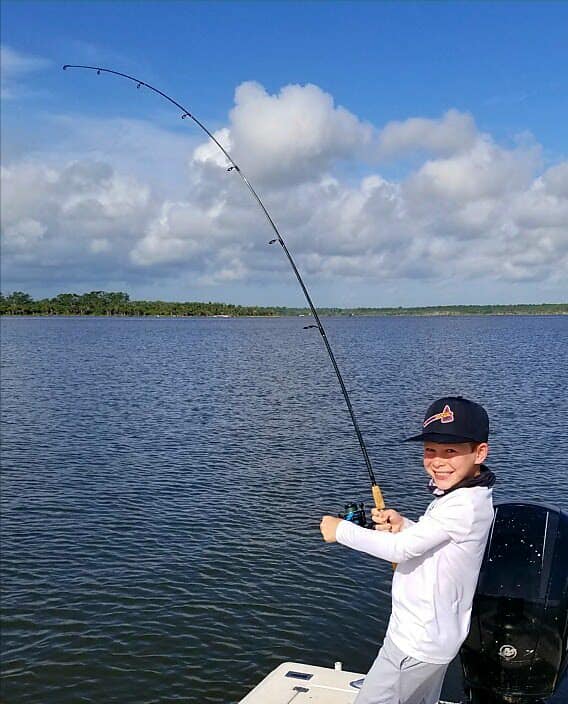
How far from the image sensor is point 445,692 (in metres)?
7.92

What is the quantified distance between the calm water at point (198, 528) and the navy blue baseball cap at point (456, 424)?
513 centimetres

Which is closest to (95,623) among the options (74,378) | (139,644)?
(139,644)

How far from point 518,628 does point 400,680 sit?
1606mm

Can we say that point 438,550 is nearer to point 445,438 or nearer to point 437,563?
point 437,563

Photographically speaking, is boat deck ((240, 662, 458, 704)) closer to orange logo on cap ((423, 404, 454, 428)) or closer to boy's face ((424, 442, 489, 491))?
boy's face ((424, 442, 489, 491))

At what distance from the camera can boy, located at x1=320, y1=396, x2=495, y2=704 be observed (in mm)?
3629

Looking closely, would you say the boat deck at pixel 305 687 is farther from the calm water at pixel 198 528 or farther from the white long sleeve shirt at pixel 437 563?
the calm water at pixel 198 528

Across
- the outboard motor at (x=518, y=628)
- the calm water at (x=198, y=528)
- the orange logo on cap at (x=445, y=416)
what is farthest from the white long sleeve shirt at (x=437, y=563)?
the calm water at (x=198, y=528)

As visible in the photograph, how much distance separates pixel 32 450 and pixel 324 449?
314 inches

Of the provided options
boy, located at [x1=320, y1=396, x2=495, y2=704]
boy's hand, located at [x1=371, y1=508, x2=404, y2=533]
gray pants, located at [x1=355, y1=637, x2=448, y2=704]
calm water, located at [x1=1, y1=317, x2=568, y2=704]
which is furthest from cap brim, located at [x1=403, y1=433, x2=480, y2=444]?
calm water, located at [x1=1, y1=317, x2=568, y2=704]

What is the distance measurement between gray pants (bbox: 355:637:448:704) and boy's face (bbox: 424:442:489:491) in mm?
885

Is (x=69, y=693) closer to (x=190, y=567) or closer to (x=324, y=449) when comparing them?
(x=190, y=567)

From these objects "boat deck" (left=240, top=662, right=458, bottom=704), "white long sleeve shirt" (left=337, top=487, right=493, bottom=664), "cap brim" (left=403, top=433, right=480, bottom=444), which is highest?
"cap brim" (left=403, top=433, right=480, bottom=444)

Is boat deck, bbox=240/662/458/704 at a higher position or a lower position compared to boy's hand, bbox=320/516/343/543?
lower
